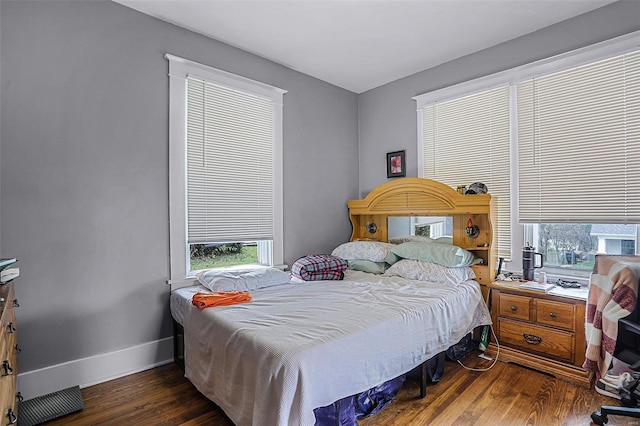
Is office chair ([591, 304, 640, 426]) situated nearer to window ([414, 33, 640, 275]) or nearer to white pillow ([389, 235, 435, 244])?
window ([414, 33, 640, 275])

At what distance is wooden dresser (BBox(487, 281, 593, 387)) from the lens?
238 cm

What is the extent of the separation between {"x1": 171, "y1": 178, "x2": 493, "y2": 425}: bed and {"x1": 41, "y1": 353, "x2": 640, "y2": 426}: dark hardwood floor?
173mm

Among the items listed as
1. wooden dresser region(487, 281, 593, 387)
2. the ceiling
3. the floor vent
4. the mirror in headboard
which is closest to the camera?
the floor vent

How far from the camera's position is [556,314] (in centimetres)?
247

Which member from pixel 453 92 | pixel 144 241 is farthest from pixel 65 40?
pixel 453 92

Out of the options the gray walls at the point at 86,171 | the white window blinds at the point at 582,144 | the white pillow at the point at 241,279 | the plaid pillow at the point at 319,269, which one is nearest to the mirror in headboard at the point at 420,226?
the white window blinds at the point at 582,144

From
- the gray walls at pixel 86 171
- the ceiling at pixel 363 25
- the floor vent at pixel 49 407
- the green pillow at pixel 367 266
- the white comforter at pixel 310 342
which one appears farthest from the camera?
the green pillow at pixel 367 266

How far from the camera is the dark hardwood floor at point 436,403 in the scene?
6.42ft

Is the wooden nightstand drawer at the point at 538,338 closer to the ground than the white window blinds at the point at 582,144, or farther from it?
closer to the ground

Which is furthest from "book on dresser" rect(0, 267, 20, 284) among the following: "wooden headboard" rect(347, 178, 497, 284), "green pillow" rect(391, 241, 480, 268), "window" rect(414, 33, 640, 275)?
"window" rect(414, 33, 640, 275)

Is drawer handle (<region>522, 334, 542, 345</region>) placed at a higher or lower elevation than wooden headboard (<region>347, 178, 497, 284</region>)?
lower

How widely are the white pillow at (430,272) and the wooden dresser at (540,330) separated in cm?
26

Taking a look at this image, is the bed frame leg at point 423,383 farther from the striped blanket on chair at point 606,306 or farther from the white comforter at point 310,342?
the striped blanket on chair at point 606,306

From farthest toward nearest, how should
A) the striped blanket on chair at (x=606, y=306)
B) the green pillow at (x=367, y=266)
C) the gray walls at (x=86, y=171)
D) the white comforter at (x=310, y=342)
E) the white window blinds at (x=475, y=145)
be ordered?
the green pillow at (x=367, y=266)
the white window blinds at (x=475, y=145)
the gray walls at (x=86, y=171)
the striped blanket on chair at (x=606, y=306)
the white comforter at (x=310, y=342)
